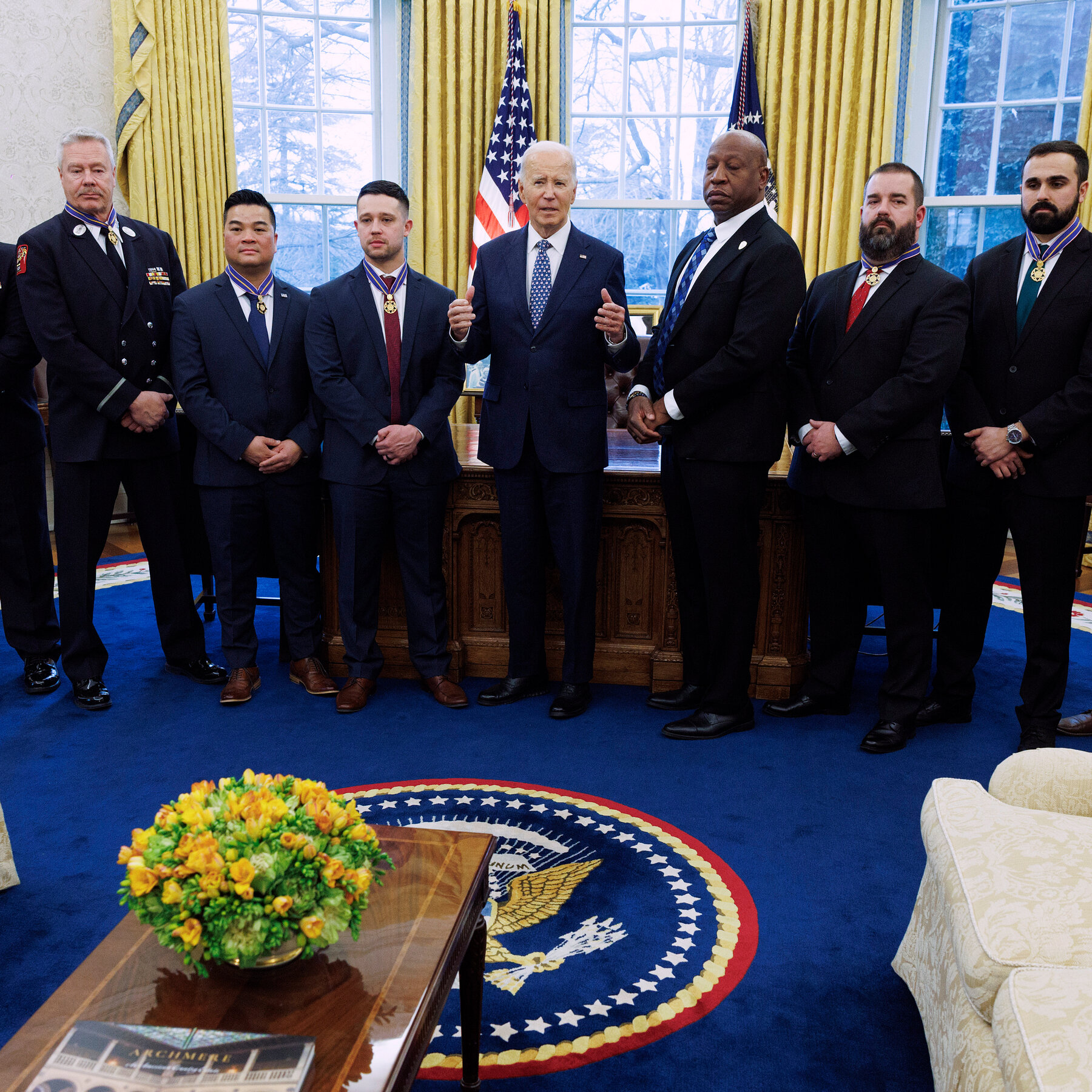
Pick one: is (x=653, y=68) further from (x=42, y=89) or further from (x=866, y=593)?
(x=866, y=593)

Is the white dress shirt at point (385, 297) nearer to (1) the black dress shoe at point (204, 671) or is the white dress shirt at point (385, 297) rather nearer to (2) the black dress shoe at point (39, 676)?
(1) the black dress shoe at point (204, 671)

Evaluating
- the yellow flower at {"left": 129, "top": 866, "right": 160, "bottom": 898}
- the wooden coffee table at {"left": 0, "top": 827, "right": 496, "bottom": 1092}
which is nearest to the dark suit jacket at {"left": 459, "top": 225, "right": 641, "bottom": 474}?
the wooden coffee table at {"left": 0, "top": 827, "right": 496, "bottom": 1092}

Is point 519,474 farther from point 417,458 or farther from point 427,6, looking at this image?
point 427,6

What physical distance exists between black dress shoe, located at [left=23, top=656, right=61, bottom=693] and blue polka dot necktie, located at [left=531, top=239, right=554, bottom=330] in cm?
198

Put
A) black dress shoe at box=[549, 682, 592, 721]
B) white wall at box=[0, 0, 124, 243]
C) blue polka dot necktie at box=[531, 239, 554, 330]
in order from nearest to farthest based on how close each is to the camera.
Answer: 1. blue polka dot necktie at box=[531, 239, 554, 330]
2. black dress shoe at box=[549, 682, 592, 721]
3. white wall at box=[0, 0, 124, 243]

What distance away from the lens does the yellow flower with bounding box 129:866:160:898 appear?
116 cm

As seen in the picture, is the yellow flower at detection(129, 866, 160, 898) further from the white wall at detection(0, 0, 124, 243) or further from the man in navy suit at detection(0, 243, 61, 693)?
the white wall at detection(0, 0, 124, 243)

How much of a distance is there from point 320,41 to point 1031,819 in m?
6.32

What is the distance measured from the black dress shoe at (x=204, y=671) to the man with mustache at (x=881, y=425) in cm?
198

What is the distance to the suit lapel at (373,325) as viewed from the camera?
3.12m

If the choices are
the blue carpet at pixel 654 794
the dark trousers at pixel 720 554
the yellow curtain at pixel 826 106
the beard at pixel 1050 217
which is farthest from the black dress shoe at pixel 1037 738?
the yellow curtain at pixel 826 106

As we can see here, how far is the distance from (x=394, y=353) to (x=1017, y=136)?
4413mm

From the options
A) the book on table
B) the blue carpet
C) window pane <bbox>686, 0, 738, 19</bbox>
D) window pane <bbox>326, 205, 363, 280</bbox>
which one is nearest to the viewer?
the book on table

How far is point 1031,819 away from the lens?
1.60m
